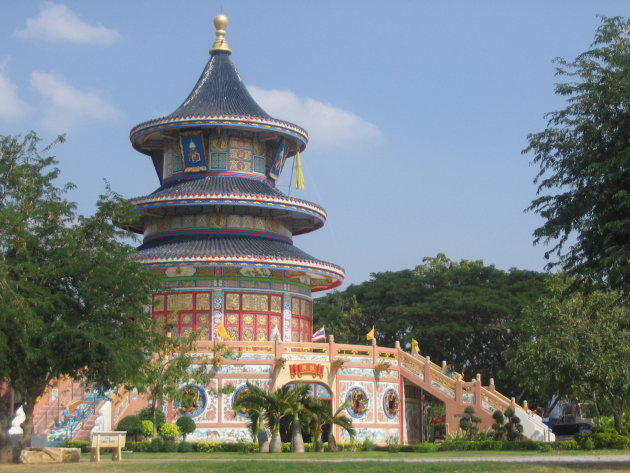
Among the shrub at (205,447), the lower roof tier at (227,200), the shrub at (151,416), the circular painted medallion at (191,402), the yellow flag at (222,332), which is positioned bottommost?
the shrub at (205,447)

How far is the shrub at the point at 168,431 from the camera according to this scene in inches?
1769

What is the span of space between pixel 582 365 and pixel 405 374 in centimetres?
962

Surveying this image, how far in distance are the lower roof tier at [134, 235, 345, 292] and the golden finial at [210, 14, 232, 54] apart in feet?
45.4

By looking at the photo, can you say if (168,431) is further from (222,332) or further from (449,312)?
(449,312)

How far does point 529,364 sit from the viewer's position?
164 feet

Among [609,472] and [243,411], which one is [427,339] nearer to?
[243,411]

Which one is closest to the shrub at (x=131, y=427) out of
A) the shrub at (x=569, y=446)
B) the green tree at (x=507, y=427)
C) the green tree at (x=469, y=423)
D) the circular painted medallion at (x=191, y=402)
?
the circular painted medallion at (x=191, y=402)

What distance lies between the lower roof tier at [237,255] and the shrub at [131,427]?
9.51 metres

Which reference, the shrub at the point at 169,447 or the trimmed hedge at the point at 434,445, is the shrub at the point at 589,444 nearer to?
the trimmed hedge at the point at 434,445

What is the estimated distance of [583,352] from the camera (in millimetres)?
47250

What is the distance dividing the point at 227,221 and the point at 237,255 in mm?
4514

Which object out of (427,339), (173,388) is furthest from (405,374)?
(427,339)

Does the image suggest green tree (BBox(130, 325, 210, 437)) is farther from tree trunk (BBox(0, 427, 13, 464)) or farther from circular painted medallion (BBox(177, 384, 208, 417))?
tree trunk (BBox(0, 427, 13, 464))

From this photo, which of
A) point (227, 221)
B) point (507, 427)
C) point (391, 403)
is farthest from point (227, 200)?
point (507, 427)
